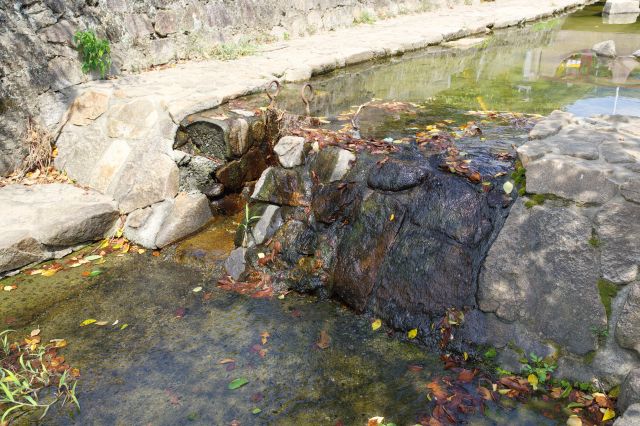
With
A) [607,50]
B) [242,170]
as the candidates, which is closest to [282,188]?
[242,170]

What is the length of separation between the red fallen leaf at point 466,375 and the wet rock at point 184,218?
10.1ft

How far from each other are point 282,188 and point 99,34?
354 centimetres

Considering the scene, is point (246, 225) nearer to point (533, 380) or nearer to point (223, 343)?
point (223, 343)

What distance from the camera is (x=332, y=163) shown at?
16.0 ft

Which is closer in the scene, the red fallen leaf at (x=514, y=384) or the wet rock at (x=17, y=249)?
the red fallen leaf at (x=514, y=384)

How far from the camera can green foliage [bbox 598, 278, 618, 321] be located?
3.24 meters

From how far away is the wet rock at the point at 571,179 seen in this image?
11.0ft

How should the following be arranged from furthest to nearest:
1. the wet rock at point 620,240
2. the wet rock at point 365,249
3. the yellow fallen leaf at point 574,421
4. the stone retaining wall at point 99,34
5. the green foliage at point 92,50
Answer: the green foliage at point 92,50
the stone retaining wall at point 99,34
the wet rock at point 365,249
the wet rock at point 620,240
the yellow fallen leaf at point 574,421

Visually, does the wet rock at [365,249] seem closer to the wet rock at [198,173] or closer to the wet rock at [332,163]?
the wet rock at [332,163]

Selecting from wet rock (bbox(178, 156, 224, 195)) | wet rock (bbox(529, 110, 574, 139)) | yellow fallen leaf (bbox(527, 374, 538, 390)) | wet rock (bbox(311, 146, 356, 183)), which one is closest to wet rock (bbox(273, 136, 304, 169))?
wet rock (bbox(311, 146, 356, 183))

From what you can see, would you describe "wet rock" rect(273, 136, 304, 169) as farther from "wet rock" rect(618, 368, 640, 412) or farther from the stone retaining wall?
"wet rock" rect(618, 368, 640, 412)

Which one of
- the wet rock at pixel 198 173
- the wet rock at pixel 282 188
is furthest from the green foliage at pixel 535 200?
the wet rock at pixel 198 173

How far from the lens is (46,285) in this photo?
4.67m

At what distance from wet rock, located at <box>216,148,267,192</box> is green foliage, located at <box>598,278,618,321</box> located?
364 centimetres
